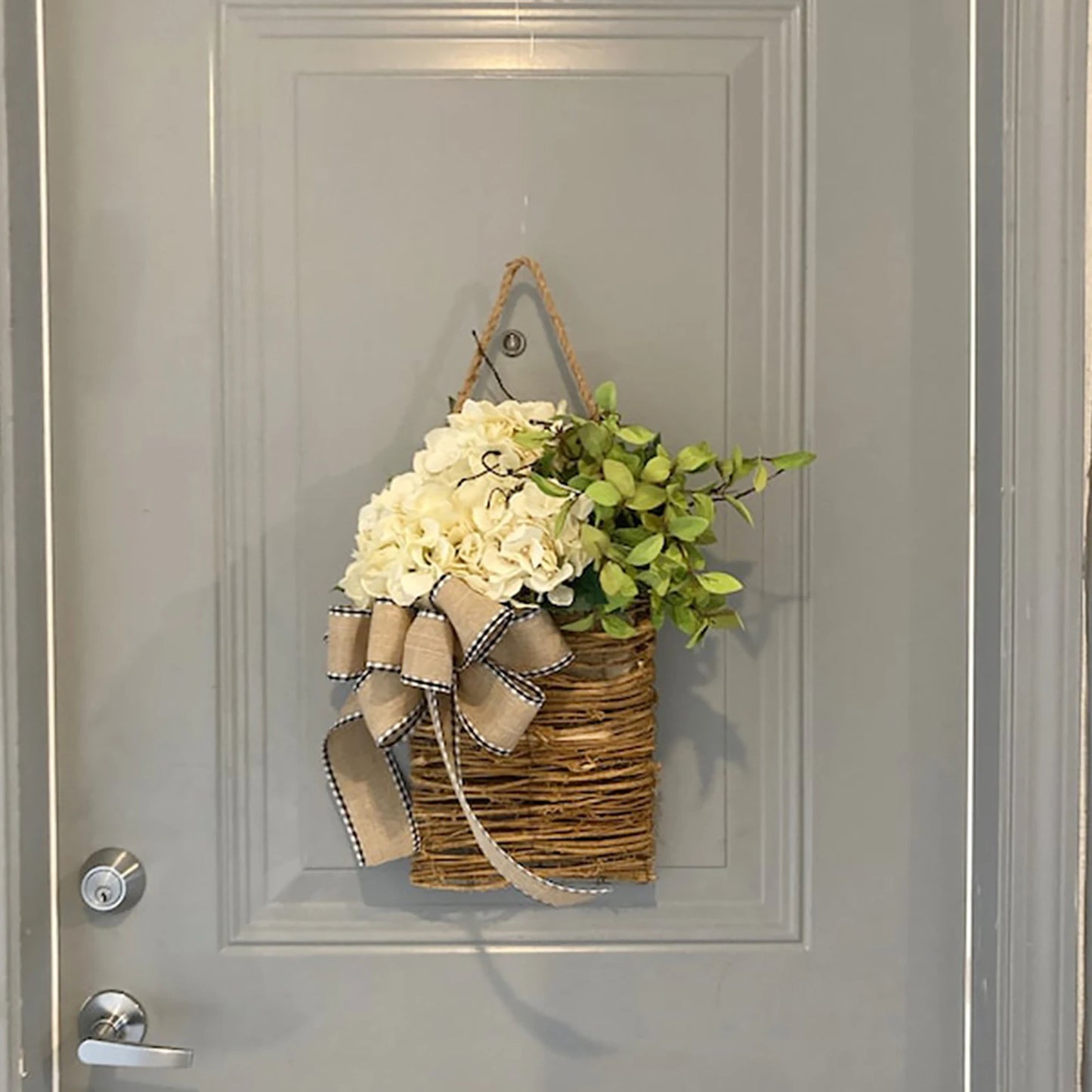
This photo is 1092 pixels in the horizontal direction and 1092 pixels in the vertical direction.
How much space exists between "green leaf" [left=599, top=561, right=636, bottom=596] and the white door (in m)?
0.20

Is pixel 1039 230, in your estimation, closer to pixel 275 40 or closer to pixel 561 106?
pixel 561 106

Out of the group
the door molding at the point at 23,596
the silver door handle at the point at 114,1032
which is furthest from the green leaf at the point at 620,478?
the silver door handle at the point at 114,1032

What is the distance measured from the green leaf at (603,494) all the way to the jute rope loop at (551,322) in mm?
Answer: 115

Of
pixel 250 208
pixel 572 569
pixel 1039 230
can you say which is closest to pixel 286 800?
pixel 572 569

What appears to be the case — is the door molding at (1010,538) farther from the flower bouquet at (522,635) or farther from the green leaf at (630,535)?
the green leaf at (630,535)

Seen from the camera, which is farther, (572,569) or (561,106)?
(561,106)

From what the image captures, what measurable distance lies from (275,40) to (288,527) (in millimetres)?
432

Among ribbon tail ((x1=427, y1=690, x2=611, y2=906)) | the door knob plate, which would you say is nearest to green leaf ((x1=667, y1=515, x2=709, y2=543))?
ribbon tail ((x1=427, y1=690, x2=611, y2=906))

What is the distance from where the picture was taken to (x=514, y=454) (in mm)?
793

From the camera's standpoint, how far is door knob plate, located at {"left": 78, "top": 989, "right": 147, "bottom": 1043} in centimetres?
93

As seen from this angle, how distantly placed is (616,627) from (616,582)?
5cm

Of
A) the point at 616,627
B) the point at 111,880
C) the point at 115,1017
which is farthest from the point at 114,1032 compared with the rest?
the point at 616,627

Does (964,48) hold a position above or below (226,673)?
above

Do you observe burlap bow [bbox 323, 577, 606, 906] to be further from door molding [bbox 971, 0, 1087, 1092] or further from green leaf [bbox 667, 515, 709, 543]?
door molding [bbox 971, 0, 1087, 1092]
